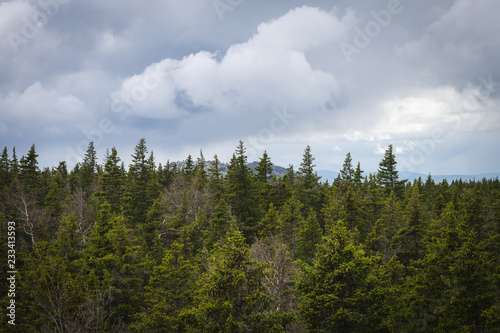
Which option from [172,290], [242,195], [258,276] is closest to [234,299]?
[258,276]

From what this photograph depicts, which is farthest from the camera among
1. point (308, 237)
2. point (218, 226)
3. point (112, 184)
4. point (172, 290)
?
point (112, 184)

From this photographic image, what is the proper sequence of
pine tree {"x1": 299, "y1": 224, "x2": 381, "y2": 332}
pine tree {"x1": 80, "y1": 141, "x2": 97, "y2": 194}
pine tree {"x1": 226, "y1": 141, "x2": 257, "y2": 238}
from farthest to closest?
pine tree {"x1": 80, "y1": 141, "x2": 97, "y2": 194}, pine tree {"x1": 226, "y1": 141, "x2": 257, "y2": 238}, pine tree {"x1": 299, "y1": 224, "x2": 381, "y2": 332}

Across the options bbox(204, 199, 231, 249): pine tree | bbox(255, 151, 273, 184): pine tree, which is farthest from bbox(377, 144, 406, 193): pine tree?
bbox(204, 199, 231, 249): pine tree

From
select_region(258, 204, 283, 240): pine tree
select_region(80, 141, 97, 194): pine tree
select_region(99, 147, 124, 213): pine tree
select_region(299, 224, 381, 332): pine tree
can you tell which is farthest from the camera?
select_region(80, 141, 97, 194): pine tree

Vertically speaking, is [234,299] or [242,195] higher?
[242,195]

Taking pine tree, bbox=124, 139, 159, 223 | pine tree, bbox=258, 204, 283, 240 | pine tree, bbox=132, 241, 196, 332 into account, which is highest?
pine tree, bbox=124, 139, 159, 223

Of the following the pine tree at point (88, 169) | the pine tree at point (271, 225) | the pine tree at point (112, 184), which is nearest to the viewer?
the pine tree at point (271, 225)

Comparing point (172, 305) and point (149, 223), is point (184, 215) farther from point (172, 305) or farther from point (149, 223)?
point (172, 305)

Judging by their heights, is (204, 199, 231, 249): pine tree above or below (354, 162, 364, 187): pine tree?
below

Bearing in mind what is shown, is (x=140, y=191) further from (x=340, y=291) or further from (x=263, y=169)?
(x=340, y=291)

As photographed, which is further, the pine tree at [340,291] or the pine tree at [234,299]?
the pine tree at [340,291]

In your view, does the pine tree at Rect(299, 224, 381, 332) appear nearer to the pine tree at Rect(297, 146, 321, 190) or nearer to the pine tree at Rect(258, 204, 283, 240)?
the pine tree at Rect(258, 204, 283, 240)

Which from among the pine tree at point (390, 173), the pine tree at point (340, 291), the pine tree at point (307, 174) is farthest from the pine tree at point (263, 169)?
the pine tree at point (340, 291)

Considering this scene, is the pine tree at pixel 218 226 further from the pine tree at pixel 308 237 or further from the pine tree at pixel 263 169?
the pine tree at pixel 263 169
